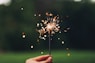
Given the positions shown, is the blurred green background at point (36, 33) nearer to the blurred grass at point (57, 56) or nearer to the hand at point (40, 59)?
the blurred grass at point (57, 56)

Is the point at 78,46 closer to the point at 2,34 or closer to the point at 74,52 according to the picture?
the point at 74,52

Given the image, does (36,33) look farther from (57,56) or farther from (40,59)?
(40,59)

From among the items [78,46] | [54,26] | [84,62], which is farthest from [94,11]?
[54,26]

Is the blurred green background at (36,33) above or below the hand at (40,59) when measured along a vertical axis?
above

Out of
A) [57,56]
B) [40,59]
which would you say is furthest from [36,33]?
[40,59]

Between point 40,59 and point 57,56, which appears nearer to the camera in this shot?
point 40,59

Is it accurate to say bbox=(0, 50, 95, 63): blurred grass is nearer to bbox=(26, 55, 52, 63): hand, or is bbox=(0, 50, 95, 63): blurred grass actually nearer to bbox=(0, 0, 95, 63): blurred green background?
bbox=(0, 0, 95, 63): blurred green background

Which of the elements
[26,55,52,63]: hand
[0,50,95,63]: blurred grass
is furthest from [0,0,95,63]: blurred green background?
[26,55,52,63]: hand

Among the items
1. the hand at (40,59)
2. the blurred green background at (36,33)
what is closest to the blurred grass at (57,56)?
the blurred green background at (36,33)
